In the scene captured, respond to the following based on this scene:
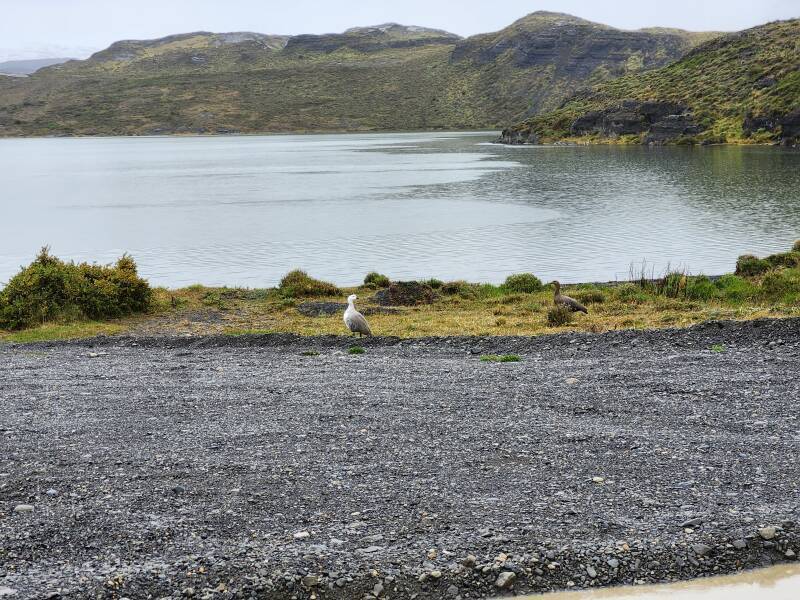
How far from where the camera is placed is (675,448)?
8.87 meters

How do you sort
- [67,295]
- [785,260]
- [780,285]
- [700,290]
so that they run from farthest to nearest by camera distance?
[785,260]
[700,290]
[67,295]
[780,285]

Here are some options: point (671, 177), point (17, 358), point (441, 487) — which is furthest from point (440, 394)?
point (671, 177)

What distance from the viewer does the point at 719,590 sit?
263 inches

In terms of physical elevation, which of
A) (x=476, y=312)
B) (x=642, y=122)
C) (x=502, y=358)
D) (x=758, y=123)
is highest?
(x=642, y=122)

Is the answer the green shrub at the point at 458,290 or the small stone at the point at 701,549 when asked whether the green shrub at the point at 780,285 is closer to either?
the green shrub at the point at 458,290

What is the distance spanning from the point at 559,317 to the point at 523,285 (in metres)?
5.60

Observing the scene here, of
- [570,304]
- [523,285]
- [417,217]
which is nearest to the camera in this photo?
[570,304]

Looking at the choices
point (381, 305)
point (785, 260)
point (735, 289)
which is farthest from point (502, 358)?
point (785, 260)

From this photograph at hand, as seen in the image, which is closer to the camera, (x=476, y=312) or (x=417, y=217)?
(x=476, y=312)

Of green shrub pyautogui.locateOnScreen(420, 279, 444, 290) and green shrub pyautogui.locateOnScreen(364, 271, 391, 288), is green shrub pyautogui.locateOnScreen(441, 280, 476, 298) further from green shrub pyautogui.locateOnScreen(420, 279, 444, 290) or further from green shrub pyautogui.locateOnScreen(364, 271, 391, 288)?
green shrub pyautogui.locateOnScreen(364, 271, 391, 288)

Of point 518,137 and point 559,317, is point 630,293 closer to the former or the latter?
point 559,317

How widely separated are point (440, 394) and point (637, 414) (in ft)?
8.49

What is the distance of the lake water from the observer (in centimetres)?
3144

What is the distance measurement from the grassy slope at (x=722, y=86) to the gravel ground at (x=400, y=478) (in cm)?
9259
